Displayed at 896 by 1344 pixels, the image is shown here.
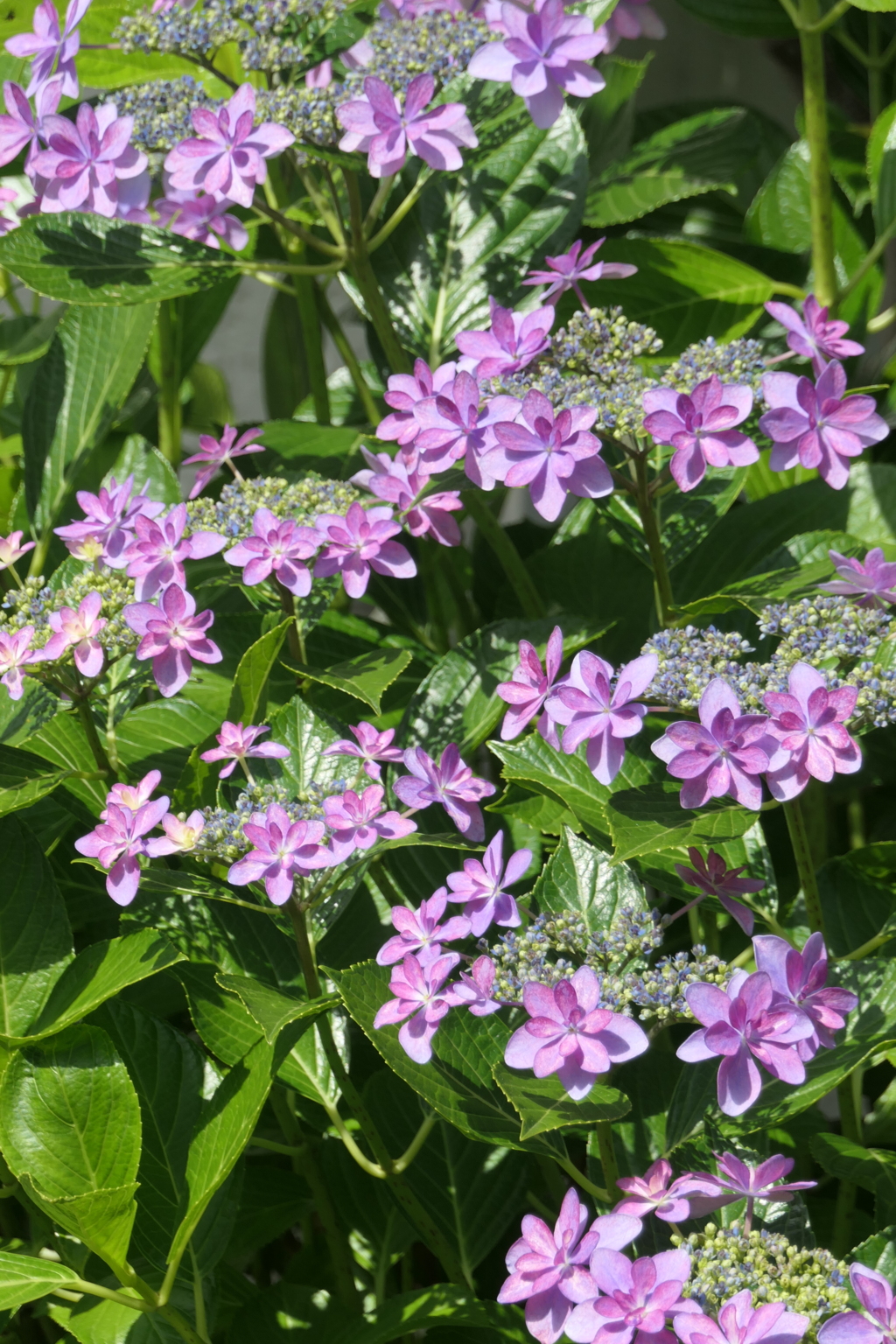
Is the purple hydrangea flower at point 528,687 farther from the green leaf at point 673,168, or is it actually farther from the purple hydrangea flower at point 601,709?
the green leaf at point 673,168

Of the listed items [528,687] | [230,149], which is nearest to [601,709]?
[528,687]

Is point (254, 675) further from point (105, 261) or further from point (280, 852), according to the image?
point (105, 261)

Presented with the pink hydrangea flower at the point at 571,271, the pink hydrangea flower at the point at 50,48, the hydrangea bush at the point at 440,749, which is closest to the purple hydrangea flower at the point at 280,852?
the hydrangea bush at the point at 440,749

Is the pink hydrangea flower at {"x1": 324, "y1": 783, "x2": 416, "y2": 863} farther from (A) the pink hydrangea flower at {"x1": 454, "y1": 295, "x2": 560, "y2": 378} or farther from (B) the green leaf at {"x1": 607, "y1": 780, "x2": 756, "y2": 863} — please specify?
(A) the pink hydrangea flower at {"x1": 454, "y1": 295, "x2": 560, "y2": 378}

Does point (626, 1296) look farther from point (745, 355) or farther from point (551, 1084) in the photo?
point (745, 355)

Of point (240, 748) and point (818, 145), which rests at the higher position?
point (818, 145)

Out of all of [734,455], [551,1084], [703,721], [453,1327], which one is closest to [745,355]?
[734,455]
